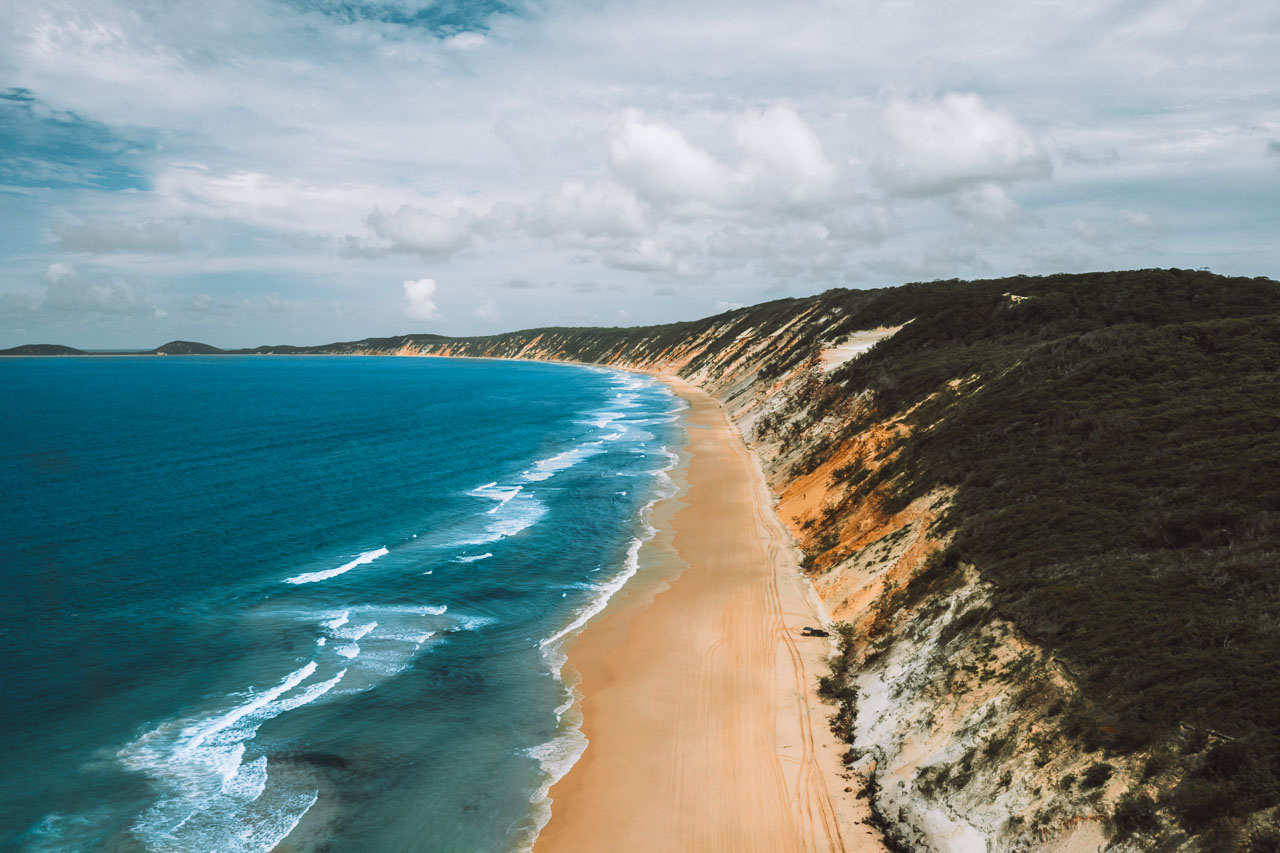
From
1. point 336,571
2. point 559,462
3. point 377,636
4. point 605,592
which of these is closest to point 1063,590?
point 605,592

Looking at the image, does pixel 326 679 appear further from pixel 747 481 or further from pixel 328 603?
pixel 747 481

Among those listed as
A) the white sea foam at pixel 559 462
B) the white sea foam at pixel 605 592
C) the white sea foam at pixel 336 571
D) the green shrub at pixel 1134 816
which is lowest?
the white sea foam at pixel 605 592

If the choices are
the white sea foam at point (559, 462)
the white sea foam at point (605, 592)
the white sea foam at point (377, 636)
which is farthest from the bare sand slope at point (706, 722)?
the white sea foam at point (559, 462)

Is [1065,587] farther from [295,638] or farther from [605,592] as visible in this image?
[295,638]

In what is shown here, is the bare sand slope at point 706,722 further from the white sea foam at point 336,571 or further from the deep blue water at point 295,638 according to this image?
the white sea foam at point 336,571

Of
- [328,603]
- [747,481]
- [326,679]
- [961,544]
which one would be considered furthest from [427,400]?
[961,544]

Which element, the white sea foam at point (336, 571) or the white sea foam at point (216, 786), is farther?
the white sea foam at point (336, 571)
